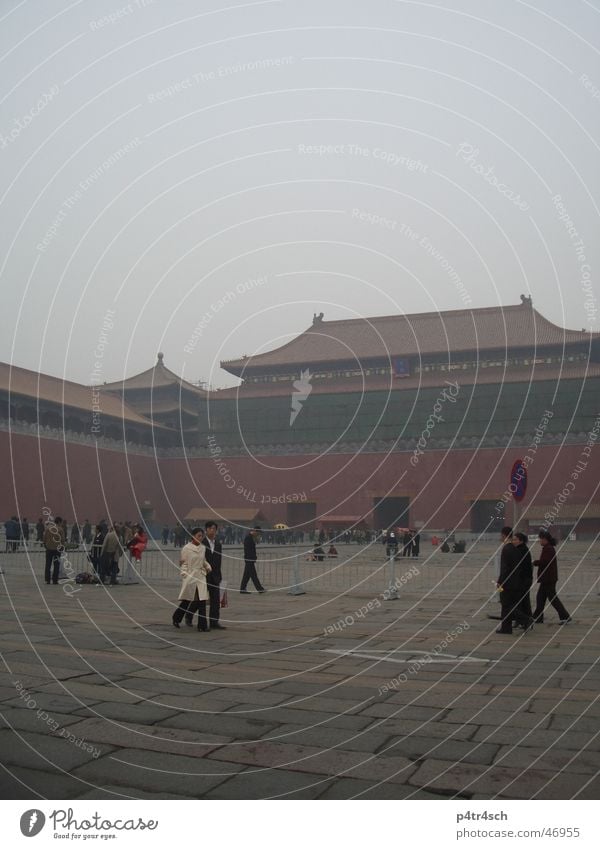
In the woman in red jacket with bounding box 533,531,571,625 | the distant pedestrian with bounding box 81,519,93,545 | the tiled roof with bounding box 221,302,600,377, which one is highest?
the tiled roof with bounding box 221,302,600,377

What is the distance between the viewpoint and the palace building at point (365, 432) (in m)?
28.4

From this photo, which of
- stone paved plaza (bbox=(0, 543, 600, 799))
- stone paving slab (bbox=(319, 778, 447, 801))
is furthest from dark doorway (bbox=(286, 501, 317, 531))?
stone paving slab (bbox=(319, 778, 447, 801))

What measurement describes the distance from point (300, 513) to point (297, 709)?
90.4 feet

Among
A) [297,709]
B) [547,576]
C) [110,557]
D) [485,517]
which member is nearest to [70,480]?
[485,517]

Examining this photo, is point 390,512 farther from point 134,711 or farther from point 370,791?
point 370,791

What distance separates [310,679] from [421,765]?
1.75m

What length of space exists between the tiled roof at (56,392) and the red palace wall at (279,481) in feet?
4.64

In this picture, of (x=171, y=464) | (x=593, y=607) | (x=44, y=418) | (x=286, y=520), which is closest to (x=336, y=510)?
(x=286, y=520)

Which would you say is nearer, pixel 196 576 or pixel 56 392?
pixel 196 576

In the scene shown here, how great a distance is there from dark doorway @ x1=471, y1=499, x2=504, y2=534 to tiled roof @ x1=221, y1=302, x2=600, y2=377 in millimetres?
6158

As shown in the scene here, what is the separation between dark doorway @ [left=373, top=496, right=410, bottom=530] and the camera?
99.7ft

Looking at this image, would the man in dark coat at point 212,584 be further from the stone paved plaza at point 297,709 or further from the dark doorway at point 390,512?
the dark doorway at point 390,512

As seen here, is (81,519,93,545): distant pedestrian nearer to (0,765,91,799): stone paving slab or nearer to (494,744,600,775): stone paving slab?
(0,765,91,799): stone paving slab

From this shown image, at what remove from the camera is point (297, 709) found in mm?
4055
